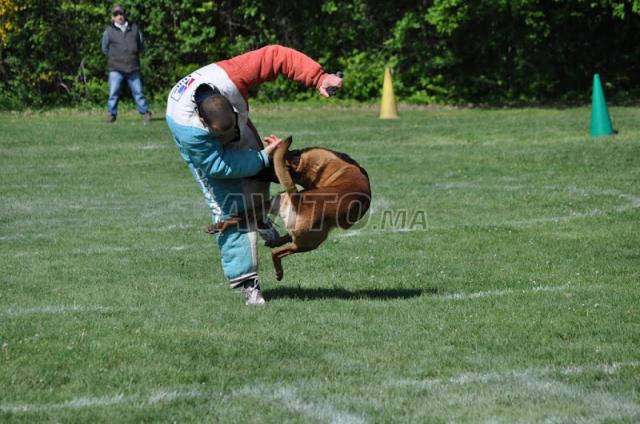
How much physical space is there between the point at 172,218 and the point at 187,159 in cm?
478

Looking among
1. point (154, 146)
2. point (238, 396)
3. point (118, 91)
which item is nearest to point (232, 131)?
point (238, 396)

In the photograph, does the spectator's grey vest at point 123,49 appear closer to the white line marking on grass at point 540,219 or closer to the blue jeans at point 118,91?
the blue jeans at point 118,91

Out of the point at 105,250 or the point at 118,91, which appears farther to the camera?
the point at 118,91

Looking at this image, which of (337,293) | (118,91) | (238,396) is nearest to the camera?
(238,396)

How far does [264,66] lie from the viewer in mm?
7109

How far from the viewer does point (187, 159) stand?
725 cm

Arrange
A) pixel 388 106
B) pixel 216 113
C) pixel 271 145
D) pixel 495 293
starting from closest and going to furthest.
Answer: pixel 216 113
pixel 271 145
pixel 495 293
pixel 388 106

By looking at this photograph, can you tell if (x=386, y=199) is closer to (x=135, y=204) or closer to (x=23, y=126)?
(x=135, y=204)

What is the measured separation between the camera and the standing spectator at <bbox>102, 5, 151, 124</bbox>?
21.7 m

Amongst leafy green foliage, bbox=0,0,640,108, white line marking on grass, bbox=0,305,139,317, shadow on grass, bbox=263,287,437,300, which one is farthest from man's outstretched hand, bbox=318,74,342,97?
leafy green foliage, bbox=0,0,640,108

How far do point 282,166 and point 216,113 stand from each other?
0.55 metres

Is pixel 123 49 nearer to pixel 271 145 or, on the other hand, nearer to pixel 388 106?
pixel 388 106

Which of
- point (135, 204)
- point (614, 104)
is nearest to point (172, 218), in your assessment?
point (135, 204)

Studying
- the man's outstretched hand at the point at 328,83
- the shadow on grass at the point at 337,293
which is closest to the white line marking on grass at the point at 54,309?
the shadow on grass at the point at 337,293
